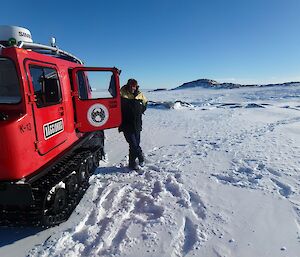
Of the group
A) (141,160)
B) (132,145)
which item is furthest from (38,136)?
(141,160)

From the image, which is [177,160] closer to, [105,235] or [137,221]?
[137,221]

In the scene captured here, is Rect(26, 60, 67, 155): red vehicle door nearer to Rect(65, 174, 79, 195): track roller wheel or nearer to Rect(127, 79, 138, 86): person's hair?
Rect(65, 174, 79, 195): track roller wheel

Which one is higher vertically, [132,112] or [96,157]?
[132,112]

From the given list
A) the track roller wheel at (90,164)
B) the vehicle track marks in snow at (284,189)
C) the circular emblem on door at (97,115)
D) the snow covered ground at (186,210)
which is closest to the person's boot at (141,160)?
the snow covered ground at (186,210)

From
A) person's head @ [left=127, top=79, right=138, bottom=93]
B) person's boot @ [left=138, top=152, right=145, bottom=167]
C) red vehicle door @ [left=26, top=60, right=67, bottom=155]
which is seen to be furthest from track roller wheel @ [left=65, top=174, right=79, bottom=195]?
person's head @ [left=127, top=79, right=138, bottom=93]

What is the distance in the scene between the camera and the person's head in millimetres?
6607

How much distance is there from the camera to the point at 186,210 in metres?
4.79

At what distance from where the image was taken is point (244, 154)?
7871 millimetres

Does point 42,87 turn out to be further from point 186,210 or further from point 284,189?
point 284,189

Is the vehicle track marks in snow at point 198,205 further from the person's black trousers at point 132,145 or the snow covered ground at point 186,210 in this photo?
the person's black trousers at point 132,145

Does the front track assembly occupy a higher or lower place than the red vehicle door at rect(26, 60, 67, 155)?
lower

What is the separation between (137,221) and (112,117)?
94.4 inches

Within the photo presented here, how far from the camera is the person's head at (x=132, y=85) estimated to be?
6.61 metres

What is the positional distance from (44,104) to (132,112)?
2565 mm
